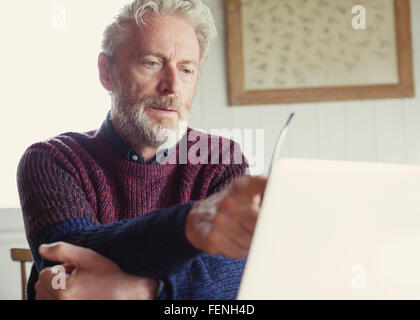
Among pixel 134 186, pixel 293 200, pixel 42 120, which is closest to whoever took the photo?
pixel 293 200

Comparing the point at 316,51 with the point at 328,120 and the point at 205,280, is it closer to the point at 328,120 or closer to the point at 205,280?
the point at 328,120

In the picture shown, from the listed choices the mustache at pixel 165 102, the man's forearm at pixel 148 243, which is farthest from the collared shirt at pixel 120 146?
the man's forearm at pixel 148 243

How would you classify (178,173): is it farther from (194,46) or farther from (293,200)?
(293,200)

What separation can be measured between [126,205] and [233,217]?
0.78 meters

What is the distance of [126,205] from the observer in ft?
3.48

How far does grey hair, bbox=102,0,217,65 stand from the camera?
1120mm

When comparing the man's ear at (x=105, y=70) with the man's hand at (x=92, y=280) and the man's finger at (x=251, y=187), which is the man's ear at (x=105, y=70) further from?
the man's finger at (x=251, y=187)

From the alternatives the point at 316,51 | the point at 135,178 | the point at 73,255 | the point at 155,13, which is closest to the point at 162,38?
the point at 155,13

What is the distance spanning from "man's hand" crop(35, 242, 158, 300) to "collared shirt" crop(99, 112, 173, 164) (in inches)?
22.3

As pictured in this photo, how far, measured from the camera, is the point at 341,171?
0.27 m

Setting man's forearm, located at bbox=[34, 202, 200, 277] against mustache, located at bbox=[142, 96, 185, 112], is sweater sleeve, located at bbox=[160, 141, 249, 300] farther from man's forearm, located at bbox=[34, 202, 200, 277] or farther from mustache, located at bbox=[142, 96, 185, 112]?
mustache, located at bbox=[142, 96, 185, 112]

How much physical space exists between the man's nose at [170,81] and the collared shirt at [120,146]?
0.15 m

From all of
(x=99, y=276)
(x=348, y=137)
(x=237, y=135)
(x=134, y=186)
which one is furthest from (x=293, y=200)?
(x=348, y=137)
